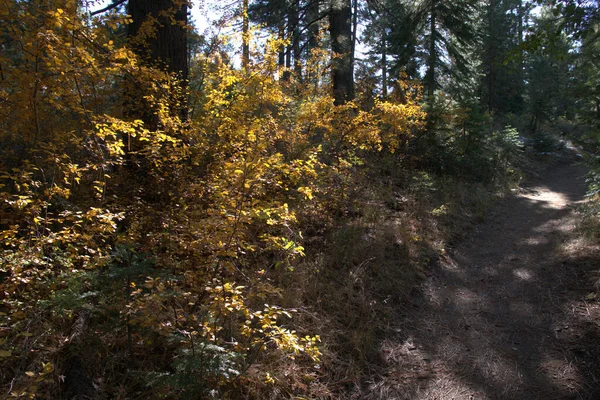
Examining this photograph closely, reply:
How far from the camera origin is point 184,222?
11.3ft

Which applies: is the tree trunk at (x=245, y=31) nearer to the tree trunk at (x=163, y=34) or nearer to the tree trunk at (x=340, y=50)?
the tree trunk at (x=163, y=34)

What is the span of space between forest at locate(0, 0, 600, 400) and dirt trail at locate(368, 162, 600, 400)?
1.06 ft

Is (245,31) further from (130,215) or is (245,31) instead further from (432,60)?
(432,60)

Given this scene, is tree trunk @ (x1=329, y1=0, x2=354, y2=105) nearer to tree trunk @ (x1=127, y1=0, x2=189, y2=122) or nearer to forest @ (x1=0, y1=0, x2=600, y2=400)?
forest @ (x1=0, y1=0, x2=600, y2=400)

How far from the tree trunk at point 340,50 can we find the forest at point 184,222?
2.52 metres

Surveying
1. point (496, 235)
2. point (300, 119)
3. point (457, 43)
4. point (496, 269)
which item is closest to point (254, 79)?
point (300, 119)

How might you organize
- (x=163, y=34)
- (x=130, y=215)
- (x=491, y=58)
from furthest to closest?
(x=491, y=58)
(x=163, y=34)
(x=130, y=215)

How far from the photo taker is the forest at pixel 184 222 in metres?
2.51

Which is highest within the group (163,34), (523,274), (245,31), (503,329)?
(163,34)

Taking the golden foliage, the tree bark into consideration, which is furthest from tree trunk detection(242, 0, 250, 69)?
the tree bark

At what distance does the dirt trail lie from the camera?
3141 mm

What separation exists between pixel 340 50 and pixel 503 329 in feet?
27.0

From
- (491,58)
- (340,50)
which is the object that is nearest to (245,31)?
(340,50)

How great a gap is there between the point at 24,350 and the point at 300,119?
4716mm
